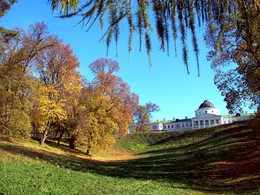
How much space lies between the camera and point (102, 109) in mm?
35938

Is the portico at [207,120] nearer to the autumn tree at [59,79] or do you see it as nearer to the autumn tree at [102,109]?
the autumn tree at [102,109]

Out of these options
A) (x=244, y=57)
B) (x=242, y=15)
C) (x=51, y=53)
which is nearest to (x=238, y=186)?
(x=244, y=57)

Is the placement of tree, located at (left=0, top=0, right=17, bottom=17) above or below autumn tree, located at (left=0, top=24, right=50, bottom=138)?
above

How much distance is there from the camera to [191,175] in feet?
60.6

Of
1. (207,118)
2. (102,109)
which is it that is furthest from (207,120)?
(102,109)

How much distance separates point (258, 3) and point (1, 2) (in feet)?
67.5

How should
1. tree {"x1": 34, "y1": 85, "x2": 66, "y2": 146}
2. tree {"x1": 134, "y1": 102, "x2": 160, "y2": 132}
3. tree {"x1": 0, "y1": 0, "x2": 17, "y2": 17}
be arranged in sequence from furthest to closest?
tree {"x1": 134, "y1": 102, "x2": 160, "y2": 132} < tree {"x1": 34, "y1": 85, "x2": 66, "y2": 146} < tree {"x1": 0, "y1": 0, "x2": 17, "y2": 17}

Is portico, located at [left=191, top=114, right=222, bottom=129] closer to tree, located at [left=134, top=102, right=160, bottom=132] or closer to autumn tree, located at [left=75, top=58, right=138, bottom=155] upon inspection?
tree, located at [left=134, top=102, right=160, bottom=132]

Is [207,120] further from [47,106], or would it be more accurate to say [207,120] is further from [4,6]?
[4,6]

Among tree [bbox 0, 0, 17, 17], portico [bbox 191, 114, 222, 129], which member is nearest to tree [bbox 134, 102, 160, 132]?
portico [bbox 191, 114, 222, 129]

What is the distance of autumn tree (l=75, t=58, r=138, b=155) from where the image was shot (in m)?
33.5

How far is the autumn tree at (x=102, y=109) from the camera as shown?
33469 millimetres

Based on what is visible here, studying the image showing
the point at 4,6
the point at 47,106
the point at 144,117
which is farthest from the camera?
the point at 144,117

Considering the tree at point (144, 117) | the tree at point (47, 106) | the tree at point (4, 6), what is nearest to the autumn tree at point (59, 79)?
the tree at point (47, 106)
